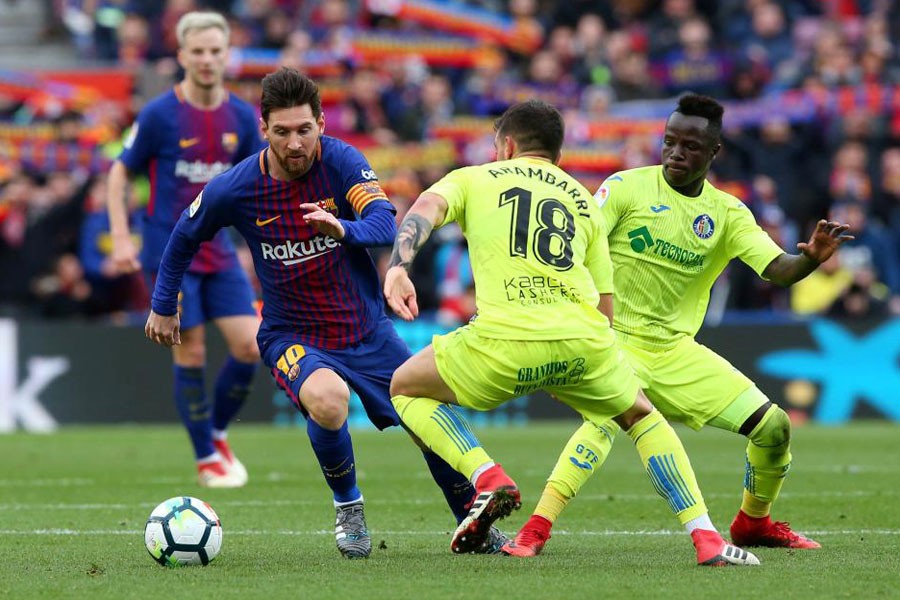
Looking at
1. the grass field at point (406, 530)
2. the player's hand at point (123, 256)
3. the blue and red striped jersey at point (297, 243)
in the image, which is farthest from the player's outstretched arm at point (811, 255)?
the player's hand at point (123, 256)

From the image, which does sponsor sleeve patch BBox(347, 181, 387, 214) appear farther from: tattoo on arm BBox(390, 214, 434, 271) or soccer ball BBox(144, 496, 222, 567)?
soccer ball BBox(144, 496, 222, 567)

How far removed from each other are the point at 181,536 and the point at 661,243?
8.38ft

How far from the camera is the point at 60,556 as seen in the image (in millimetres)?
6750

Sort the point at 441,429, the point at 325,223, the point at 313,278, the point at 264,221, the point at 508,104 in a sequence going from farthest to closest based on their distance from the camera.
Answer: the point at 508,104 < the point at 313,278 < the point at 264,221 < the point at 441,429 < the point at 325,223

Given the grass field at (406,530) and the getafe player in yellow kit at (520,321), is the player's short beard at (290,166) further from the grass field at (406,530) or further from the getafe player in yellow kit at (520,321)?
the grass field at (406,530)

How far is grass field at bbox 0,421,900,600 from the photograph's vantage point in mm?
5777

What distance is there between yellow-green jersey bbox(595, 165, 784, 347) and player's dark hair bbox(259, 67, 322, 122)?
1.49m

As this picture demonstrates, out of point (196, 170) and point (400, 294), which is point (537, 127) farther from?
point (196, 170)

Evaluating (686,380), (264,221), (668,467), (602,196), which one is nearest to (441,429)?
(668,467)

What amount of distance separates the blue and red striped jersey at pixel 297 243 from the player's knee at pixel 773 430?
1796mm

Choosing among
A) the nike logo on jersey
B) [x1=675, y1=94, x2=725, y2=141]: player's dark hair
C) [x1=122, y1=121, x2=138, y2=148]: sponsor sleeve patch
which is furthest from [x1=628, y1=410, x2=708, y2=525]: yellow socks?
[x1=122, y1=121, x2=138, y2=148]: sponsor sleeve patch

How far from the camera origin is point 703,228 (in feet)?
23.9

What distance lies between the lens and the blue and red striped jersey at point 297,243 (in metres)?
6.84

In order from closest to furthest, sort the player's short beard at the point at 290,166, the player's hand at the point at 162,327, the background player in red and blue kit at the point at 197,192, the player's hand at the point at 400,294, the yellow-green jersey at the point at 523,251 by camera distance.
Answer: the player's hand at the point at 400,294, the yellow-green jersey at the point at 523,251, the player's short beard at the point at 290,166, the player's hand at the point at 162,327, the background player in red and blue kit at the point at 197,192
